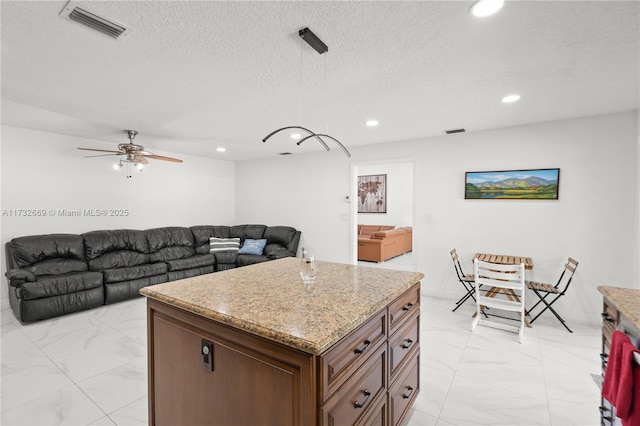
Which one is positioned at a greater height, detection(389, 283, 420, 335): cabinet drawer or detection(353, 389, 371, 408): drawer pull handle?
detection(389, 283, 420, 335): cabinet drawer

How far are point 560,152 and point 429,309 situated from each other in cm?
258

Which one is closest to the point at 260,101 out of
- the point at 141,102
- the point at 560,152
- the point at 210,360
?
the point at 141,102

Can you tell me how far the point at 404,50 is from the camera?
1.97m

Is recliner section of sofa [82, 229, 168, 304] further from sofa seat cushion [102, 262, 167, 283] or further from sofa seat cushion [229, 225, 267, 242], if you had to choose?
sofa seat cushion [229, 225, 267, 242]

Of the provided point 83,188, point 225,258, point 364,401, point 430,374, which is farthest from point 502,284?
point 83,188

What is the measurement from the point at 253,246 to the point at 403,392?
Result: 14.5 feet

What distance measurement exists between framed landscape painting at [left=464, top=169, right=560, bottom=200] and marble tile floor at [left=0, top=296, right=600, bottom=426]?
1.61 m

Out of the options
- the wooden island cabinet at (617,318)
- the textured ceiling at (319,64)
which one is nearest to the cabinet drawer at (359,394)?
the wooden island cabinet at (617,318)

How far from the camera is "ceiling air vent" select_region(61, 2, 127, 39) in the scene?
Answer: 5.19ft

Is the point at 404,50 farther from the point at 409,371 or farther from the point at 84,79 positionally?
the point at 84,79

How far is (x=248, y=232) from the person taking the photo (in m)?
6.27

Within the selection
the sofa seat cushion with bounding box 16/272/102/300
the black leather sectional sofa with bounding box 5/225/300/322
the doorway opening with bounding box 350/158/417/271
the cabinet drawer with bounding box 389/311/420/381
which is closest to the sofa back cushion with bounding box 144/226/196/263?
the black leather sectional sofa with bounding box 5/225/300/322

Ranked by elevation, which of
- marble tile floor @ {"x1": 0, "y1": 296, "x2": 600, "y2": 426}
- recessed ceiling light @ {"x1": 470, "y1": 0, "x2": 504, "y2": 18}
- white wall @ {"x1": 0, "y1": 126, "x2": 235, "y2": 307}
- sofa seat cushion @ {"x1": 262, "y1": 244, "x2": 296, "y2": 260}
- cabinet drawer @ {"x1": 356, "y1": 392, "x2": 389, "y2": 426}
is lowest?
marble tile floor @ {"x1": 0, "y1": 296, "x2": 600, "y2": 426}

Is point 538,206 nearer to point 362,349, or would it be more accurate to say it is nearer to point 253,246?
point 362,349
